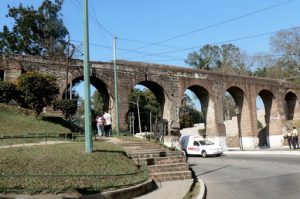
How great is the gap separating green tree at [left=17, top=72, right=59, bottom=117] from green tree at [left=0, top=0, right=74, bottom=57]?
1077 inches

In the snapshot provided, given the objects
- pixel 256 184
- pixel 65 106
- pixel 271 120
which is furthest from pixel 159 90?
pixel 256 184

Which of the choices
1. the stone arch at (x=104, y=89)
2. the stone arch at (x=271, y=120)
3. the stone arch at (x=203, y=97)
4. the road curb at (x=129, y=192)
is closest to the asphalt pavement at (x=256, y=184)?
the road curb at (x=129, y=192)

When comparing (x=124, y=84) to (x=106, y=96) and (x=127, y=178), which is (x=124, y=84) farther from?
(x=127, y=178)

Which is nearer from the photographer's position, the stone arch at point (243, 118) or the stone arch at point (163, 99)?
the stone arch at point (163, 99)

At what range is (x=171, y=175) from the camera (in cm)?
1274

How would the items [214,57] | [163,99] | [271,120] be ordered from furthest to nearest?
1. [214,57]
2. [271,120]
3. [163,99]

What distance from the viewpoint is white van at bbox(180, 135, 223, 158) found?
2703 cm

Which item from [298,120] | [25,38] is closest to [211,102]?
[298,120]

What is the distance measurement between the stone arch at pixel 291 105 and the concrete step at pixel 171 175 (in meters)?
39.4

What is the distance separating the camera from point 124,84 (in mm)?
31781

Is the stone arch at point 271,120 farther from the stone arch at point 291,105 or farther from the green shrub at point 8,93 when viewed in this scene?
the green shrub at point 8,93

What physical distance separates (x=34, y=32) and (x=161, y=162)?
38635mm

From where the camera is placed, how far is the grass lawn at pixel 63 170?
342 inches

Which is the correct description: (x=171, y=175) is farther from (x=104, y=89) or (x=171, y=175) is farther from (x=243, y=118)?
(x=243, y=118)
